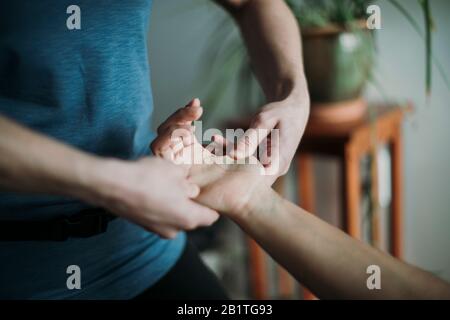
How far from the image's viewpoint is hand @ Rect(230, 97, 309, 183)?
616 mm

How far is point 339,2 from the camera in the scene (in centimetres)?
116

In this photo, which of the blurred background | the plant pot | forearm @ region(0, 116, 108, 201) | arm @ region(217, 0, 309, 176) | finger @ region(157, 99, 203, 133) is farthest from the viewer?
the blurred background

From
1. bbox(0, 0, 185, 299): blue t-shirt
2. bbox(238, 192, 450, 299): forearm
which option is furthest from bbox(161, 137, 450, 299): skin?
bbox(0, 0, 185, 299): blue t-shirt

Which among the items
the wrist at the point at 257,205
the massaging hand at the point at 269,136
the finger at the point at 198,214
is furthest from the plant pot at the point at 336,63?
the finger at the point at 198,214

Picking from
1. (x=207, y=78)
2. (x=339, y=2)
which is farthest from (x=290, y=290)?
(x=339, y=2)

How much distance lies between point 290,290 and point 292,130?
1206mm

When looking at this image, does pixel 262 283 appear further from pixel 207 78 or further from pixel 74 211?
pixel 74 211

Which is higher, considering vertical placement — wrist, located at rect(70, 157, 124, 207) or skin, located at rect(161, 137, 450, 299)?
wrist, located at rect(70, 157, 124, 207)

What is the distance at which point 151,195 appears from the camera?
0.47m

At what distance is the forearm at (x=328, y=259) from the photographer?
→ 570mm

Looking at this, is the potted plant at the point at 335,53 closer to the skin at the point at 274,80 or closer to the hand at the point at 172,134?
the skin at the point at 274,80

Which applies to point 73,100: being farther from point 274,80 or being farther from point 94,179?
point 274,80

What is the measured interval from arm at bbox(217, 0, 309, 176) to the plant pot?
1.16 ft

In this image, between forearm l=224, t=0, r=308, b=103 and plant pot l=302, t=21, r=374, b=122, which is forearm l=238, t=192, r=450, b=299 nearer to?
forearm l=224, t=0, r=308, b=103
